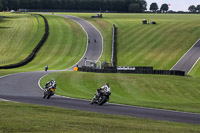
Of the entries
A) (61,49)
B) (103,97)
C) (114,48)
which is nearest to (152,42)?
(114,48)

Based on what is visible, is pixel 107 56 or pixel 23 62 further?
pixel 107 56

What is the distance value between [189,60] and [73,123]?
62.8 meters

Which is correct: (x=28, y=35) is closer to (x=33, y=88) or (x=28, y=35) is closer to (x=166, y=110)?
(x=33, y=88)

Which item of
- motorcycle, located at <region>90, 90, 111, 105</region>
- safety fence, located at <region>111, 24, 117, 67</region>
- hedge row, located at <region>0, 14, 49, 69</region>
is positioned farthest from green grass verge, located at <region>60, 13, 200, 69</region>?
motorcycle, located at <region>90, 90, 111, 105</region>

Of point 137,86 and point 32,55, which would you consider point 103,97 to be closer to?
point 137,86

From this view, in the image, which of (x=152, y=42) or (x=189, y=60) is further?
(x=152, y=42)

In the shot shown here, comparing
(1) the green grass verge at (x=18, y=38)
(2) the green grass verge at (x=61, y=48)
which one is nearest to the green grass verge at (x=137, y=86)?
(2) the green grass verge at (x=61, y=48)

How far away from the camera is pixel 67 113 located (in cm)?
2262

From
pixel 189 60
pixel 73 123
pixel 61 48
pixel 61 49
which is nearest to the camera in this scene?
pixel 73 123

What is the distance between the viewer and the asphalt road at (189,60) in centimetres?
7358

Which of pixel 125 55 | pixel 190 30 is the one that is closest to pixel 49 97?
pixel 125 55

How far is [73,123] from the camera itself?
61.9 ft

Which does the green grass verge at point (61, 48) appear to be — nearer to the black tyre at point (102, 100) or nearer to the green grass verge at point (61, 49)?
the green grass verge at point (61, 49)

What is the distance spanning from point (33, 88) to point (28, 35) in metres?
69.5
